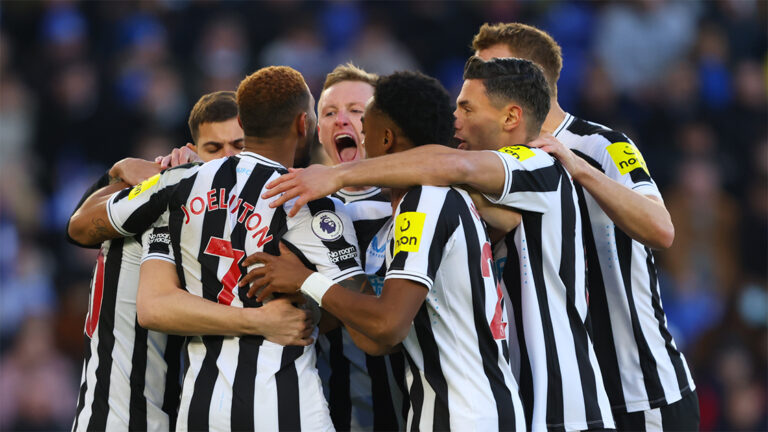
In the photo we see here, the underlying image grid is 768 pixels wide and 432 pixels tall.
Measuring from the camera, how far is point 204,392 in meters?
3.23

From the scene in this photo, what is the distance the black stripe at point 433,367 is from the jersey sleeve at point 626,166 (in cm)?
121

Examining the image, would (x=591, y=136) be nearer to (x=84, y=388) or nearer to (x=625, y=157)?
(x=625, y=157)

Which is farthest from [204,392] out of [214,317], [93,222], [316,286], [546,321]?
[546,321]

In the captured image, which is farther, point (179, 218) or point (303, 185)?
point (179, 218)

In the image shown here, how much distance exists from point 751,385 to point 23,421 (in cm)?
664

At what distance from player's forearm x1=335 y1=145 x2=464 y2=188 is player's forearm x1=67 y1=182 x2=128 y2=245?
1156mm

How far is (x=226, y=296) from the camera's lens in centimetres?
330

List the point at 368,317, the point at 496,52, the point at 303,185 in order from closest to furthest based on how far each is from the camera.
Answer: the point at 368,317, the point at 303,185, the point at 496,52

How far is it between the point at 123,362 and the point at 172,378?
Answer: 0.72ft

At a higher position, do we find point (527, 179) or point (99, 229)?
point (527, 179)

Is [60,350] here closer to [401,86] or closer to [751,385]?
[401,86]

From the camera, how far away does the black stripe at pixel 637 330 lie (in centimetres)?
386

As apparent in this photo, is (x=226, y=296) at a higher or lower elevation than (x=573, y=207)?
lower

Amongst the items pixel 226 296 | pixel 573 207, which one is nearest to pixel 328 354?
pixel 226 296
